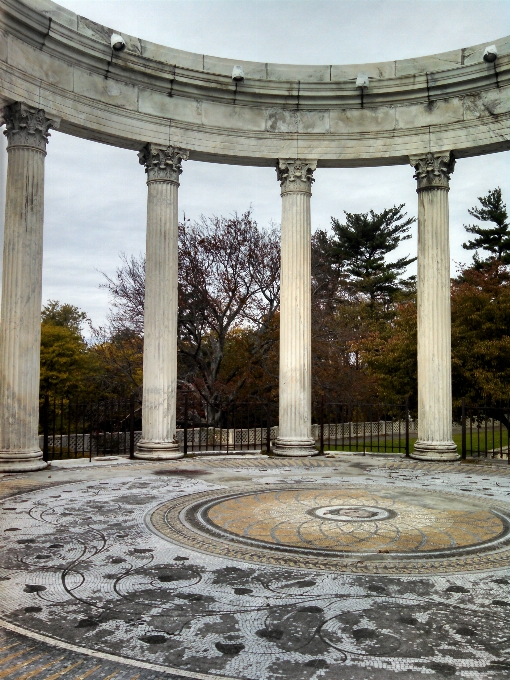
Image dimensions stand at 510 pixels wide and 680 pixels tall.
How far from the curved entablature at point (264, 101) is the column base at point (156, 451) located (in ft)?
37.9

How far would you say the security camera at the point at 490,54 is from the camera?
21.2 metres

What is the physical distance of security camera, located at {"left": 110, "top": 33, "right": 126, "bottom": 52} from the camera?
21.0 m

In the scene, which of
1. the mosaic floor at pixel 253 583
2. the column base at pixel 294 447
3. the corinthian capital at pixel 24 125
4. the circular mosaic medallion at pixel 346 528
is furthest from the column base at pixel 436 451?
the corinthian capital at pixel 24 125

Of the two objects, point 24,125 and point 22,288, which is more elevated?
point 24,125

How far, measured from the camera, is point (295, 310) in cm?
2391

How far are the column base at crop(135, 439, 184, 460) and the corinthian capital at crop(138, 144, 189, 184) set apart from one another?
398 inches

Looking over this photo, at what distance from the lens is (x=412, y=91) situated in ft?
76.8

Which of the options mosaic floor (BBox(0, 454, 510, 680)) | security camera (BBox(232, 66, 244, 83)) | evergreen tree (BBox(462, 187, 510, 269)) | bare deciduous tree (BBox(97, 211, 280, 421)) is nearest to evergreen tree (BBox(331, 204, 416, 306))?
evergreen tree (BBox(462, 187, 510, 269))

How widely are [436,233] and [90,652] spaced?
→ 20659mm

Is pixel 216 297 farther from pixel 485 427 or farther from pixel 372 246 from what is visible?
pixel 372 246

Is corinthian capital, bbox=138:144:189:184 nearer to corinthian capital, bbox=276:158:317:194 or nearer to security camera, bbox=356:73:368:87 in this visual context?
corinthian capital, bbox=276:158:317:194

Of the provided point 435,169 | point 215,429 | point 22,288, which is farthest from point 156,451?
point 435,169

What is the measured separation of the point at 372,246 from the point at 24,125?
55.0 metres

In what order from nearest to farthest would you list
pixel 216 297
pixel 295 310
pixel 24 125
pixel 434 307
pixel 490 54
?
1. pixel 24 125
2. pixel 490 54
3. pixel 434 307
4. pixel 295 310
5. pixel 216 297
